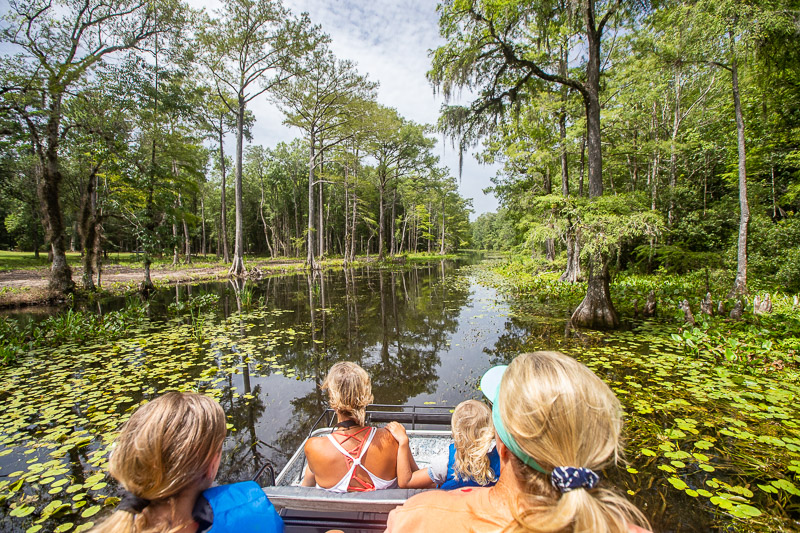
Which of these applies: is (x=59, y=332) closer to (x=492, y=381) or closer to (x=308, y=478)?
(x=308, y=478)

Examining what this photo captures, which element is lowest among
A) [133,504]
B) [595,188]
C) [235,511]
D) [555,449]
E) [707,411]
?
[707,411]

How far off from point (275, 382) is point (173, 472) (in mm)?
4623

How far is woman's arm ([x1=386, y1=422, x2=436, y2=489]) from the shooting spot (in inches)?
79.9

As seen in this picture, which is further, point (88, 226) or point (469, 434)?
point (88, 226)

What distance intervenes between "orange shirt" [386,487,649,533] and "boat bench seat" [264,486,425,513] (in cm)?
45

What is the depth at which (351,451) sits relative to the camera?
77.9 inches

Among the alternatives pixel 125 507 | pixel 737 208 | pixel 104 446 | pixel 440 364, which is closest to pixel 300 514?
pixel 125 507

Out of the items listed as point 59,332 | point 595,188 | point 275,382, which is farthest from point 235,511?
point 59,332

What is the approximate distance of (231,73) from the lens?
18266 mm

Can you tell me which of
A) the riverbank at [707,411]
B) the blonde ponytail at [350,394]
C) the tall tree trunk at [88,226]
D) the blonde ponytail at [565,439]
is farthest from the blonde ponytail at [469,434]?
the tall tree trunk at [88,226]

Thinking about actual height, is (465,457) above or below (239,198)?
below

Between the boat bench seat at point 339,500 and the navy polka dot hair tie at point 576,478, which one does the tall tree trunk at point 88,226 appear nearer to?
the boat bench seat at point 339,500

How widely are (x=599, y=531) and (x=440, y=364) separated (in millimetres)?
5481

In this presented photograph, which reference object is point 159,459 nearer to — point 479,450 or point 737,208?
point 479,450
